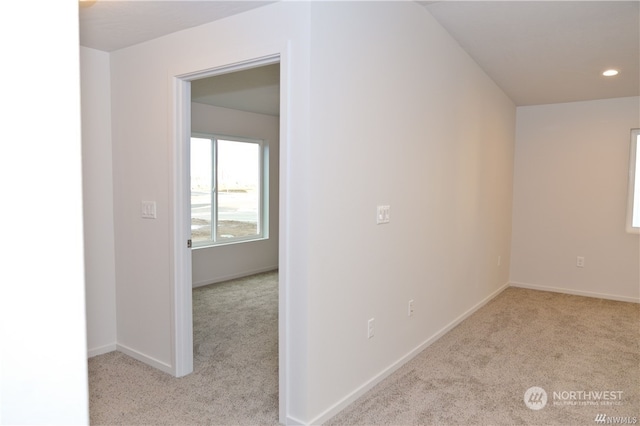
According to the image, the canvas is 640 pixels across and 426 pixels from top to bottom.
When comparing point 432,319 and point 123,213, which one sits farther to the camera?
point 432,319

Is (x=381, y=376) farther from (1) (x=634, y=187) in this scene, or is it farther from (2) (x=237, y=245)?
(1) (x=634, y=187)

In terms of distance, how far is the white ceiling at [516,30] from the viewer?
8.07ft

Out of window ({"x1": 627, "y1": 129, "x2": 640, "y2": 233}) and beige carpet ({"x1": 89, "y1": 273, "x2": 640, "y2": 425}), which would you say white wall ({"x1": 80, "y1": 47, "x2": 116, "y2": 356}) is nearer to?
beige carpet ({"x1": 89, "y1": 273, "x2": 640, "y2": 425})

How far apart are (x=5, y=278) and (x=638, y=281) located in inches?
237

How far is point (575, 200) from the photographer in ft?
17.7

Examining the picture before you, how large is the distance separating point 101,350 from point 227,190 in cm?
307

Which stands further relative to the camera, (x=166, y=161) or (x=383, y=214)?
(x=166, y=161)

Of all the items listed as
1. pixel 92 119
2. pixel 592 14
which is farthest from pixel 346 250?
pixel 592 14

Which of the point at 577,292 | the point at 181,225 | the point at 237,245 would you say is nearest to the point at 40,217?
the point at 181,225

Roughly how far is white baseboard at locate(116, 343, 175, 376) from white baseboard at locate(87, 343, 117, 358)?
3 centimetres

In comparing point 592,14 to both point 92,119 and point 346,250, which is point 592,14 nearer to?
point 346,250

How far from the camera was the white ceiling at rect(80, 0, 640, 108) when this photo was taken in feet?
8.07

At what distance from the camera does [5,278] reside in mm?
1026

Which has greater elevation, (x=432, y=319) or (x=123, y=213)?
(x=123, y=213)
